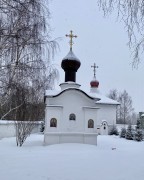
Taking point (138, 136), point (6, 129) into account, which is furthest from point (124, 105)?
point (6, 129)

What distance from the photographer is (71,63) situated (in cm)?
1889

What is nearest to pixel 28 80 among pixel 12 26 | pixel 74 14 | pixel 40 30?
pixel 40 30

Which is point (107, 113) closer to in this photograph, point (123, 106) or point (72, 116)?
point (72, 116)

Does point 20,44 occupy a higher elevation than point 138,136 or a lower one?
higher

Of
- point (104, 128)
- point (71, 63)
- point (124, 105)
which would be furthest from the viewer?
point (124, 105)

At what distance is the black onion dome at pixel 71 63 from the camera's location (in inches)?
743

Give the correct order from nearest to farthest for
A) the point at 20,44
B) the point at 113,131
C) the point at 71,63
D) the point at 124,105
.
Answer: the point at 20,44, the point at 71,63, the point at 113,131, the point at 124,105

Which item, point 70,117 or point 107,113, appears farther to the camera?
point 107,113

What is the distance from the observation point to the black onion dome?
1888cm

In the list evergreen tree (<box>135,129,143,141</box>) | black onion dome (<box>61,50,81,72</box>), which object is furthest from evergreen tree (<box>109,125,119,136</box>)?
black onion dome (<box>61,50,81,72</box>)

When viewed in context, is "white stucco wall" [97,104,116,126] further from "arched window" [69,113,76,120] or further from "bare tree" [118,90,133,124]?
"bare tree" [118,90,133,124]

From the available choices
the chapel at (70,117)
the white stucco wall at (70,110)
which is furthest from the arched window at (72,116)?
the white stucco wall at (70,110)

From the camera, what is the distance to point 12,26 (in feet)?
19.9

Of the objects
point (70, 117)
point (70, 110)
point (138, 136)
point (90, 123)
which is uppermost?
point (70, 110)
